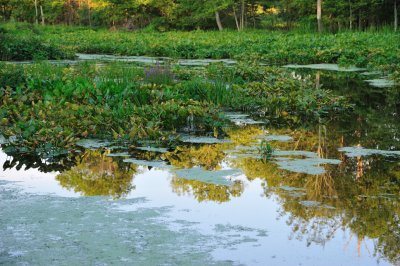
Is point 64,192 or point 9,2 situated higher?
point 9,2

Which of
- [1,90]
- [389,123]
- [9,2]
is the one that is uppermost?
[9,2]

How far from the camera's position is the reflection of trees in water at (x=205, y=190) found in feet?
16.5

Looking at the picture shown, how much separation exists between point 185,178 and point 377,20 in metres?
31.5

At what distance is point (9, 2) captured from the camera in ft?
172

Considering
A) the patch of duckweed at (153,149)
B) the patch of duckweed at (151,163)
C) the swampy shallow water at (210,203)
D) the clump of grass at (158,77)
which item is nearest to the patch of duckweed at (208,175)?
the swampy shallow water at (210,203)

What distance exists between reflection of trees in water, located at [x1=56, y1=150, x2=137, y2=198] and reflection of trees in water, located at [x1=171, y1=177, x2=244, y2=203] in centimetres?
43

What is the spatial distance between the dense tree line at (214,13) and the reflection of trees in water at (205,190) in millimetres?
25520

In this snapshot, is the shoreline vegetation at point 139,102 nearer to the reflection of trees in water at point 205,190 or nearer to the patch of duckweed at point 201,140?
the patch of duckweed at point 201,140

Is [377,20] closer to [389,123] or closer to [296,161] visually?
[389,123]

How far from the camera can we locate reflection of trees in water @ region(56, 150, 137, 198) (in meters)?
5.26

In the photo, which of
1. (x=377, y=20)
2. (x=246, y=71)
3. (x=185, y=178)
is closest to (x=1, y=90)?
(x=185, y=178)

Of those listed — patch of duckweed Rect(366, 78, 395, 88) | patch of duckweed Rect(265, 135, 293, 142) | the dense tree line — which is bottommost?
patch of duckweed Rect(366, 78, 395, 88)

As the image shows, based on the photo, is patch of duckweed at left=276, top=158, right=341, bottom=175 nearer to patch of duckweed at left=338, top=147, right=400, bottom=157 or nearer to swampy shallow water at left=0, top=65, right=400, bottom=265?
swampy shallow water at left=0, top=65, right=400, bottom=265

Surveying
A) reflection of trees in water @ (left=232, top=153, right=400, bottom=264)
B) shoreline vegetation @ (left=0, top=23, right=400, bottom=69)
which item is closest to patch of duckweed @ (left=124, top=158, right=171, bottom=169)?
reflection of trees in water @ (left=232, top=153, right=400, bottom=264)
